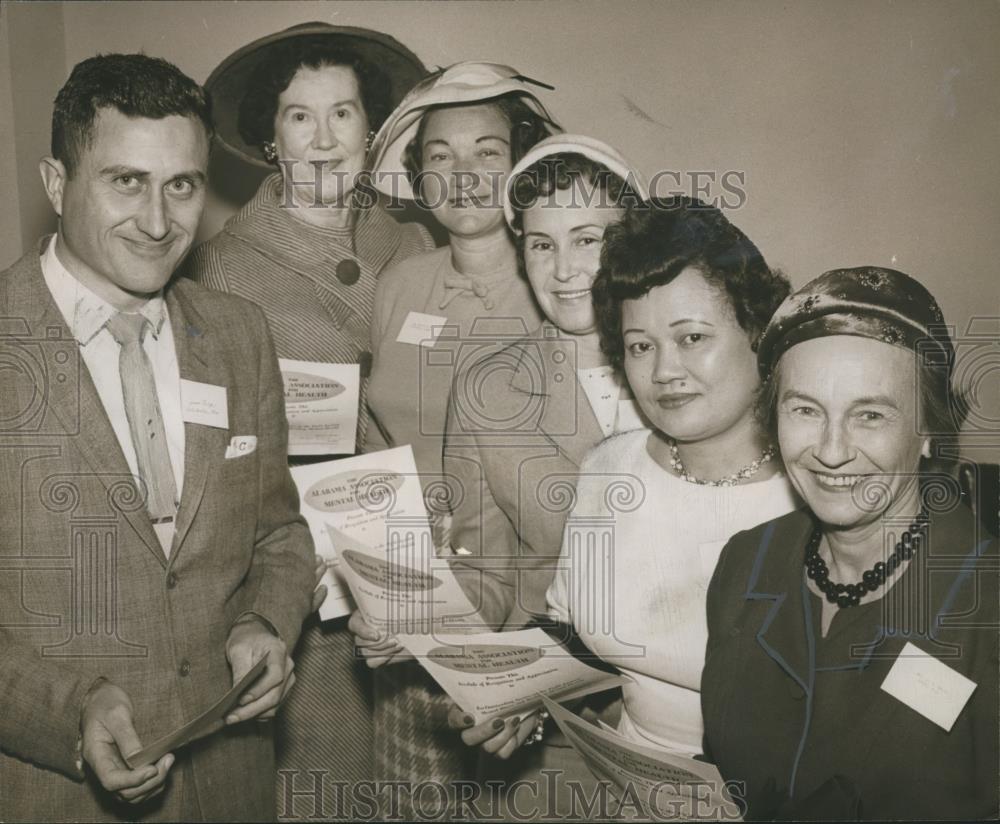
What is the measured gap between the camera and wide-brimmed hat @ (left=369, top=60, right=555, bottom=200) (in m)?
2.60

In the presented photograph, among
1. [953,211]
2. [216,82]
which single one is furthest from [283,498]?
[953,211]

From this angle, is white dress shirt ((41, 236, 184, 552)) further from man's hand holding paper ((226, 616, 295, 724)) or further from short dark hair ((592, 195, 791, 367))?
short dark hair ((592, 195, 791, 367))

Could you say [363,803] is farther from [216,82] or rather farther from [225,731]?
[216,82]

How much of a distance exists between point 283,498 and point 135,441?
1.39 ft

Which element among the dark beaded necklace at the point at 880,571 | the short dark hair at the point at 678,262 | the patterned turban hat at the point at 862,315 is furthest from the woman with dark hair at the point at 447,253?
the dark beaded necklace at the point at 880,571

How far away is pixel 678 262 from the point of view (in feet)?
7.80

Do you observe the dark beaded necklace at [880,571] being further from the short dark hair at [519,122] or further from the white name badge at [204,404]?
the white name badge at [204,404]

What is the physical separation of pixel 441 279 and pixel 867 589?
4.49ft

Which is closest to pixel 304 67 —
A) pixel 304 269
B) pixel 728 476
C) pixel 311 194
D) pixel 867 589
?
pixel 311 194

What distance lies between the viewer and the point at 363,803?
10.2 ft

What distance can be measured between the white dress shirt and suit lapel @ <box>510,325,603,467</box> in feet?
2.96

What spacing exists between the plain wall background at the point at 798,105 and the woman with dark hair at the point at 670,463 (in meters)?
0.17

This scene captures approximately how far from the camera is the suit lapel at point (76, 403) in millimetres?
2318

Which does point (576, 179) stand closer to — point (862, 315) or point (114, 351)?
→ point (862, 315)
